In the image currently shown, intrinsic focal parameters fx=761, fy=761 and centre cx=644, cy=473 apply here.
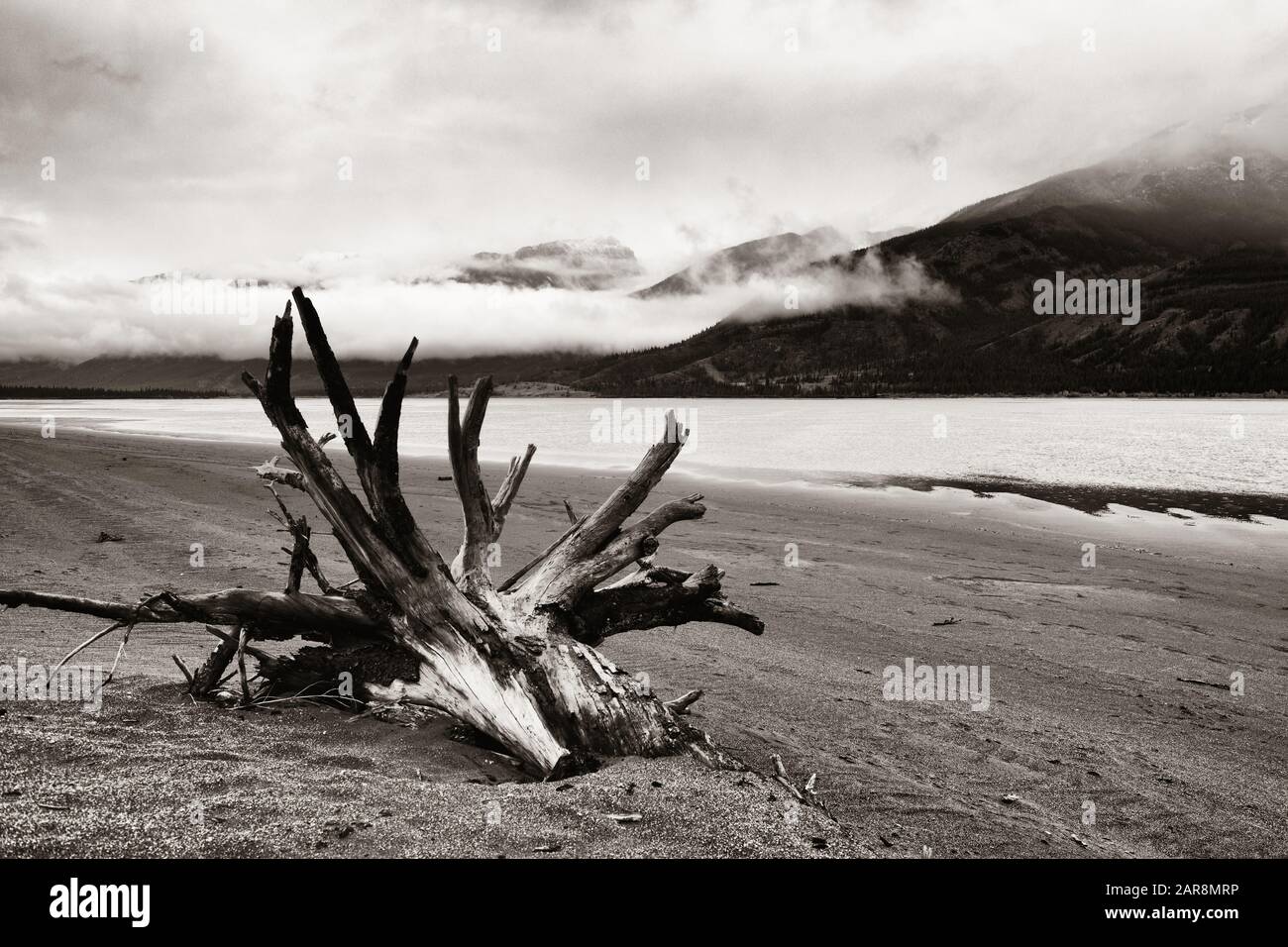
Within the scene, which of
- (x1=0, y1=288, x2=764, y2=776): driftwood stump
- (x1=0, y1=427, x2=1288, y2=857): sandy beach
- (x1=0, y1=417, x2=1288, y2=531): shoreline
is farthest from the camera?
(x1=0, y1=417, x2=1288, y2=531): shoreline

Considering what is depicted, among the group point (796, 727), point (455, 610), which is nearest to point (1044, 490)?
point (796, 727)

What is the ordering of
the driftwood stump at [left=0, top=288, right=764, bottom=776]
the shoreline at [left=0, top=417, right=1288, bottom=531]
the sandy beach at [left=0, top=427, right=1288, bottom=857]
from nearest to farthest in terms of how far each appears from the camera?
the sandy beach at [left=0, top=427, right=1288, bottom=857] < the driftwood stump at [left=0, top=288, right=764, bottom=776] < the shoreline at [left=0, top=417, right=1288, bottom=531]

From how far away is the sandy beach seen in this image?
3.25m

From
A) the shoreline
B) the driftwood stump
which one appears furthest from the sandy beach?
the shoreline

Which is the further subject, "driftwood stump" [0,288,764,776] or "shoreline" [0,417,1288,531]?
"shoreline" [0,417,1288,531]

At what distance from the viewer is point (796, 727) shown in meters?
5.58

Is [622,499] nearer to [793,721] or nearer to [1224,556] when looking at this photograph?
[793,721]

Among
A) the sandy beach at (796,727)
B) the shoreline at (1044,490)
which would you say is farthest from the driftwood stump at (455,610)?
the shoreline at (1044,490)

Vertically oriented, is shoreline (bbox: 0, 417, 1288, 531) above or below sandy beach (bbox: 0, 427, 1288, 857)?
above

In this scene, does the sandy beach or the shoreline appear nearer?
the sandy beach

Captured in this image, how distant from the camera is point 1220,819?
177 inches

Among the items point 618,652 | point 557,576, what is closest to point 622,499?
point 557,576

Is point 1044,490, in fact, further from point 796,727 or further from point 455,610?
point 455,610

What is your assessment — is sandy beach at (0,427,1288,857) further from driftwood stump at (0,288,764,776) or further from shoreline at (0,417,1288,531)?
shoreline at (0,417,1288,531)
